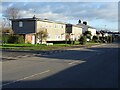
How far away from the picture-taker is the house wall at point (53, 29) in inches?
2802

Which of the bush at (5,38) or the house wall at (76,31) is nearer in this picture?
the bush at (5,38)

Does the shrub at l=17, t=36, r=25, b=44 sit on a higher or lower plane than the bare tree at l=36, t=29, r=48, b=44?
lower

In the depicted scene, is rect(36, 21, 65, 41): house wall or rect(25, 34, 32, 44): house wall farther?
rect(36, 21, 65, 41): house wall

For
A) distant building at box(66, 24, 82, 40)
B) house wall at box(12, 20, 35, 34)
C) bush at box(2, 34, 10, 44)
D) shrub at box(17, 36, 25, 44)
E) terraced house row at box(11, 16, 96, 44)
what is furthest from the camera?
distant building at box(66, 24, 82, 40)

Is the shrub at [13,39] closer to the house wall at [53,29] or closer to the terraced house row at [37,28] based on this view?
the terraced house row at [37,28]

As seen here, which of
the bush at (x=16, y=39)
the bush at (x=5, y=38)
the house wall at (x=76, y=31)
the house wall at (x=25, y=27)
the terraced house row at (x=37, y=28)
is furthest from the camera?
the house wall at (x=76, y=31)

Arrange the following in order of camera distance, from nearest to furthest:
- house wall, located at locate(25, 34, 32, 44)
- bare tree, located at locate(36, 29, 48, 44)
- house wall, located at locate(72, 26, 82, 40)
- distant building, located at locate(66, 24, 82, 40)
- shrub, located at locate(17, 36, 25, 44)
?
shrub, located at locate(17, 36, 25, 44) < house wall, located at locate(25, 34, 32, 44) < bare tree, located at locate(36, 29, 48, 44) < distant building, located at locate(66, 24, 82, 40) < house wall, located at locate(72, 26, 82, 40)

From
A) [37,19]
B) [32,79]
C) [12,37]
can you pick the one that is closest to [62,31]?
[37,19]

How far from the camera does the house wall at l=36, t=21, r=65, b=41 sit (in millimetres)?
71181

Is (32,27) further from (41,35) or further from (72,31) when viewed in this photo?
(72,31)

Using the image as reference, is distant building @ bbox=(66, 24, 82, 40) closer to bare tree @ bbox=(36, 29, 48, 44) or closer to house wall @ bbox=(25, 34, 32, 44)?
bare tree @ bbox=(36, 29, 48, 44)

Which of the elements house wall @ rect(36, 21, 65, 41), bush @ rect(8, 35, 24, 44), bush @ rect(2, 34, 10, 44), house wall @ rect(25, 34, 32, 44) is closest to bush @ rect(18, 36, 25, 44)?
bush @ rect(8, 35, 24, 44)

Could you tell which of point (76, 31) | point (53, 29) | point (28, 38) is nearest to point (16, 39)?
point (28, 38)

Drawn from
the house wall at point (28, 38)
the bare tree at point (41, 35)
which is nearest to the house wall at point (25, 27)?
the bare tree at point (41, 35)
